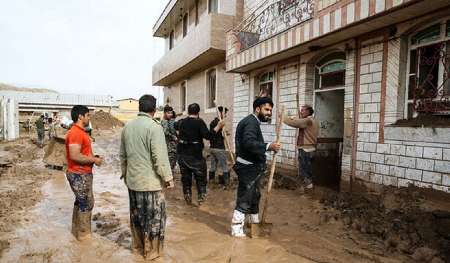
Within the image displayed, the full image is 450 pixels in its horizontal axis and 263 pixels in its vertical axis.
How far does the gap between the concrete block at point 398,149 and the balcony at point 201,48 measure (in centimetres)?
703

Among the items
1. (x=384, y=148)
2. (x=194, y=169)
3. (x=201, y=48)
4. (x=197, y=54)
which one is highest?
(x=201, y=48)

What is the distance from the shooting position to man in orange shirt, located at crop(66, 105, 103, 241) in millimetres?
4199

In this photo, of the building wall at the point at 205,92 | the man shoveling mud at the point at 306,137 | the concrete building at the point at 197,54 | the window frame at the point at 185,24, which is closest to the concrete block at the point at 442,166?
the man shoveling mud at the point at 306,137

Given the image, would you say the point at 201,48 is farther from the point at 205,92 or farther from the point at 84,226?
the point at 84,226

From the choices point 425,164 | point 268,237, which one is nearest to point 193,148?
point 268,237

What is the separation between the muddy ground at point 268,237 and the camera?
13.4 feet

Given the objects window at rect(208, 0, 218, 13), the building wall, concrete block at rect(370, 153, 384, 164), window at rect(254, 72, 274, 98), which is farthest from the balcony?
concrete block at rect(370, 153, 384, 164)

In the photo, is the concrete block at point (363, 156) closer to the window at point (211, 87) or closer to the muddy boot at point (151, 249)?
the muddy boot at point (151, 249)

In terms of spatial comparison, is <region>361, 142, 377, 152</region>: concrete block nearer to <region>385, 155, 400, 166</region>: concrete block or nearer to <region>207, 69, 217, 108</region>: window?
<region>385, 155, 400, 166</region>: concrete block

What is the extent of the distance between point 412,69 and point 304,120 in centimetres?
212

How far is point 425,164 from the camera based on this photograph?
5.49 metres

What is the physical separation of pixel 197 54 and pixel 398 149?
843 cm

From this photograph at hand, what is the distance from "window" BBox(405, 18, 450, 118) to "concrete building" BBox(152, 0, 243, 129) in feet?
18.1

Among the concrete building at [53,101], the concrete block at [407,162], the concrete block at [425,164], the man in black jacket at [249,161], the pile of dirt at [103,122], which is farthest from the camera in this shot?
the concrete building at [53,101]
